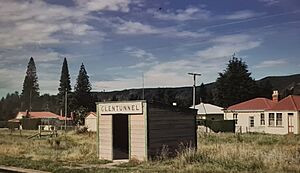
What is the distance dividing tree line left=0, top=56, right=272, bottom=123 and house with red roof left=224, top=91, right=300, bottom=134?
30.8ft

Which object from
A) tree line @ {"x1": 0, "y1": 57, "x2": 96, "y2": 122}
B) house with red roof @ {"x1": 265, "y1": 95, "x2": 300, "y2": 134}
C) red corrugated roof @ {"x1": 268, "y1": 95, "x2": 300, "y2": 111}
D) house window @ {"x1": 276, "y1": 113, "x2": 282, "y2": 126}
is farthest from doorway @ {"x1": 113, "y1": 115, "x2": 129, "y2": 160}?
tree line @ {"x1": 0, "y1": 57, "x2": 96, "y2": 122}

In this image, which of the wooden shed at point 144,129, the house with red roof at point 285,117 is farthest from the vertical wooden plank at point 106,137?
the house with red roof at point 285,117

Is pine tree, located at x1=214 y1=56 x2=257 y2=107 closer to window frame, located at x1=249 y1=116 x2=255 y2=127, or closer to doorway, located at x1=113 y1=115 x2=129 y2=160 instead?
A: window frame, located at x1=249 y1=116 x2=255 y2=127

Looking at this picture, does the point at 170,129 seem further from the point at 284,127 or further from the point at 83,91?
the point at 83,91

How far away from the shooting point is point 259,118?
48.9 metres

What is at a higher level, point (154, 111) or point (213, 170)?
point (154, 111)

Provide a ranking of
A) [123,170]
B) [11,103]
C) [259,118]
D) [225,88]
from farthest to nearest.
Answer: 1. [11,103]
2. [225,88]
3. [259,118]
4. [123,170]

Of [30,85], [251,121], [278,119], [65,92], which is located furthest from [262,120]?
[30,85]

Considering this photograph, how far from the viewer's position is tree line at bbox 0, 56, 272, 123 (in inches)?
3305

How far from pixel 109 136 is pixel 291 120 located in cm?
2936

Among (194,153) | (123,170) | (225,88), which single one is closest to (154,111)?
(194,153)

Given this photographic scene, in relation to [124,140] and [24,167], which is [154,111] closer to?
[124,140]

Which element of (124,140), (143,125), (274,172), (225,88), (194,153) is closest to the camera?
(274,172)

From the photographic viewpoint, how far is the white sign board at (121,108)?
58.4 ft
